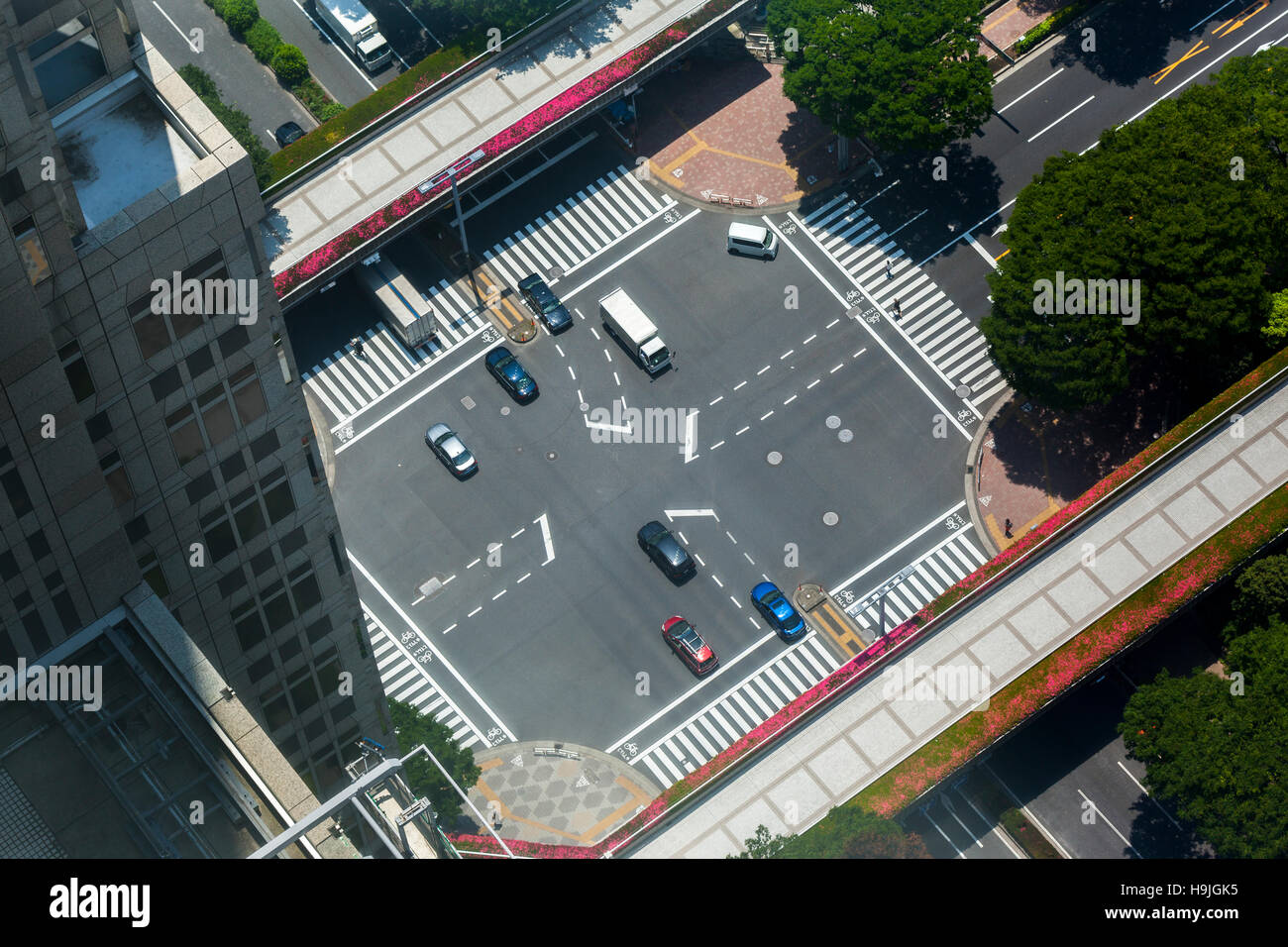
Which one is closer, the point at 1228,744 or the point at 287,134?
the point at 1228,744

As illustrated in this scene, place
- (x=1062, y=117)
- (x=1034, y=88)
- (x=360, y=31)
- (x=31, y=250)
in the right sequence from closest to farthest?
(x=31, y=250) < (x=1062, y=117) < (x=1034, y=88) < (x=360, y=31)

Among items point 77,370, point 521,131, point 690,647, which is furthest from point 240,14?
point 77,370

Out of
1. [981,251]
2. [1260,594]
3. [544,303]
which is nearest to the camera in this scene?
[1260,594]

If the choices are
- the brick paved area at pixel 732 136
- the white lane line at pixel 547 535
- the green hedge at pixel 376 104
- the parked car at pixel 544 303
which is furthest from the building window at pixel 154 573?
the brick paved area at pixel 732 136
